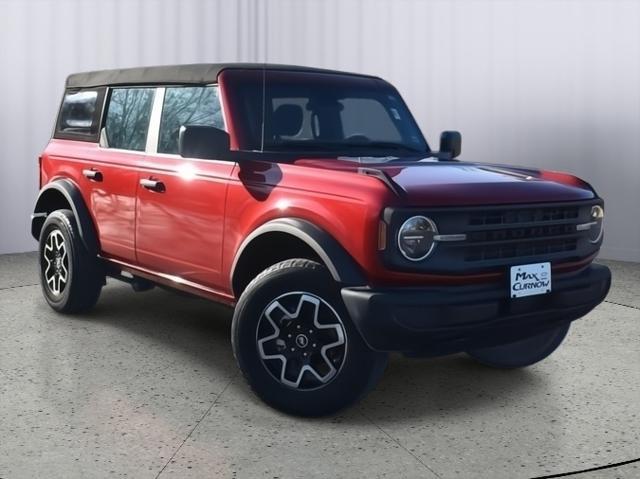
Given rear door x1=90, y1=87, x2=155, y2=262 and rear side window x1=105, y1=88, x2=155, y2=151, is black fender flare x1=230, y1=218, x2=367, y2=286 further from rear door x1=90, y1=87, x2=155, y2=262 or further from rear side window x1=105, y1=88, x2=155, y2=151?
rear side window x1=105, y1=88, x2=155, y2=151

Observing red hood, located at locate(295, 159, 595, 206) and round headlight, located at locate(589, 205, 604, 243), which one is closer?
red hood, located at locate(295, 159, 595, 206)

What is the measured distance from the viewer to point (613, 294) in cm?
727

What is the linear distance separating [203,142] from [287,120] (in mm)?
605

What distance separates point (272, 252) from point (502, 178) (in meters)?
1.20

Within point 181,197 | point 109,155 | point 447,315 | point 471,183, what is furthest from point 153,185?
point 447,315

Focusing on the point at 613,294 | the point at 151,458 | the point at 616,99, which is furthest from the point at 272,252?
the point at 616,99

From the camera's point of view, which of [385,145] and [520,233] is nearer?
[520,233]

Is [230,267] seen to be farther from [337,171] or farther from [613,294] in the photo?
[613,294]

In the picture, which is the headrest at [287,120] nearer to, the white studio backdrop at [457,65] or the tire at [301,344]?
the tire at [301,344]

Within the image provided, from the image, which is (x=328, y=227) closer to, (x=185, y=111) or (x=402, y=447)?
(x=402, y=447)

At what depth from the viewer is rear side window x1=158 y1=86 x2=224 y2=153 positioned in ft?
15.1

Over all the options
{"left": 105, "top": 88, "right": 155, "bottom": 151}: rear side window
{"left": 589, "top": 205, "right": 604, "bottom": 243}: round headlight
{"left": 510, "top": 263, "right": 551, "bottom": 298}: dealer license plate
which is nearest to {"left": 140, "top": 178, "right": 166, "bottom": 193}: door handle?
{"left": 105, "top": 88, "right": 155, "bottom": 151}: rear side window

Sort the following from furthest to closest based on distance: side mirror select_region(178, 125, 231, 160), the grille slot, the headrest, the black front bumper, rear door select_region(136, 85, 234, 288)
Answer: the headrest, rear door select_region(136, 85, 234, 288), side mirror select_region(178, 125, 231, 160), the grille slot, the black front bumper

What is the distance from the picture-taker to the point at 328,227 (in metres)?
3.70
